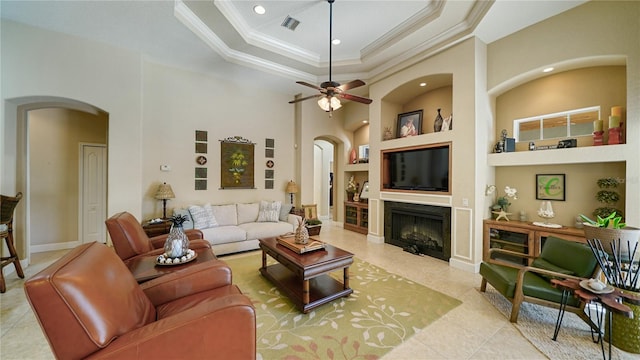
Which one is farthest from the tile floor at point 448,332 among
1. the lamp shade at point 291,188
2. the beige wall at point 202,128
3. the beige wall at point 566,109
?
the lamp shade at point 291,188

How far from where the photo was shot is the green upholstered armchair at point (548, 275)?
2.22m

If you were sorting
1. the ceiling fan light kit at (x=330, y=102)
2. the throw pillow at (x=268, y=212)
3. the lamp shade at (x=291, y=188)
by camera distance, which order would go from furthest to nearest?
the lamp shade at (x=291, y=188)
the throw pillow at (x=268, y=212)
the ceiling fan light kit at (x=330, y=102)

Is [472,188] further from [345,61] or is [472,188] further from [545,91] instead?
[345,61]

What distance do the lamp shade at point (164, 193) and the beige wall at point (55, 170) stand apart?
69.6 inches

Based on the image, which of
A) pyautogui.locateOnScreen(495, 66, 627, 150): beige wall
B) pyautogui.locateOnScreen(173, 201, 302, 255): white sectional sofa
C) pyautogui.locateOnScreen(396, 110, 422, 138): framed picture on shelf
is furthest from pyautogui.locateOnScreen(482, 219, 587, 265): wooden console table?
pyautogui.locateOnScreen(173, 201, 302, 255): white sectional sofa

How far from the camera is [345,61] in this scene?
4.82m

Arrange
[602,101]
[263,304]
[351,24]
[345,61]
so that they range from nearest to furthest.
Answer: [263,304] < [602,101] < [351,24] < [345,61]

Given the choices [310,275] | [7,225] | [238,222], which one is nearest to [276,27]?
[238,222]

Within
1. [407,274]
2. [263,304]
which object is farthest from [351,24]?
[263,304]

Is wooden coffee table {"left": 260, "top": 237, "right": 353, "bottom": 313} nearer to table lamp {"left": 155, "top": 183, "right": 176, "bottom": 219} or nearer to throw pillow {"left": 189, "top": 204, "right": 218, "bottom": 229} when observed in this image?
throw pillow {"left": 189, "top": 204, "right": 218, "bottom": 229}

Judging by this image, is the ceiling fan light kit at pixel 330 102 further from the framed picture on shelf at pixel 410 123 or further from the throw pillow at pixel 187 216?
the throw pillow at pixel 187 216

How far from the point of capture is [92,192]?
15.3 feet

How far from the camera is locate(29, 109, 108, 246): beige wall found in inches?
167

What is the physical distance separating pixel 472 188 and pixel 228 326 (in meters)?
3.75
